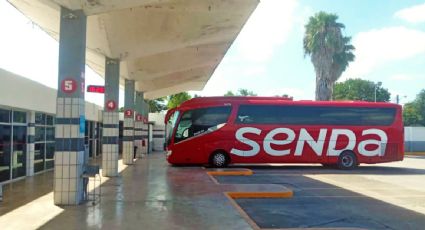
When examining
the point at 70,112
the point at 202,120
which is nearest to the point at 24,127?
the point at 70,112

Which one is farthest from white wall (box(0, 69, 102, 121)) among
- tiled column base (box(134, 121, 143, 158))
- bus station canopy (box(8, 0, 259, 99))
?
tiled column base (box(134, 121, 143, 158))

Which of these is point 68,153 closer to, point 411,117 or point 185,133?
point 185,133

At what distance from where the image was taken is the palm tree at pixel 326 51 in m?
37.3

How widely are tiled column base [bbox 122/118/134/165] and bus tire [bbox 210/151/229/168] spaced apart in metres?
3.89

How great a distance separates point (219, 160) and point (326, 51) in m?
18.7

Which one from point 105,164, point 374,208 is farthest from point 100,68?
point 374,208

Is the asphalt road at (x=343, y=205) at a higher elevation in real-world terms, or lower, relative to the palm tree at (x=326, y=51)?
lower

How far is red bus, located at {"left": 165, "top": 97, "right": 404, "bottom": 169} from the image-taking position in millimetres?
21766

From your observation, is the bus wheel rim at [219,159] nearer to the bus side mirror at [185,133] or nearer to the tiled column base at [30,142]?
the bus side mirror at [185,133]

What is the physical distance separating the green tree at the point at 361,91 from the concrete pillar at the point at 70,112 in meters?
75.4

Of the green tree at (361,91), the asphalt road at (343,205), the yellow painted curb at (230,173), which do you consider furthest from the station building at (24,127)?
the green tree at (361,91)

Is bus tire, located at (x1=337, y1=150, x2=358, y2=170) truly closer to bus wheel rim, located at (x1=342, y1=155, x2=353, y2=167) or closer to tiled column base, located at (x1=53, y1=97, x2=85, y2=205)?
bus wheel rim, located at (x1=342, y1=155, x2=353, y2=167)

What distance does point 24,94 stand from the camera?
15070 millimetres

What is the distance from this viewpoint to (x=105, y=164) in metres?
17.1
